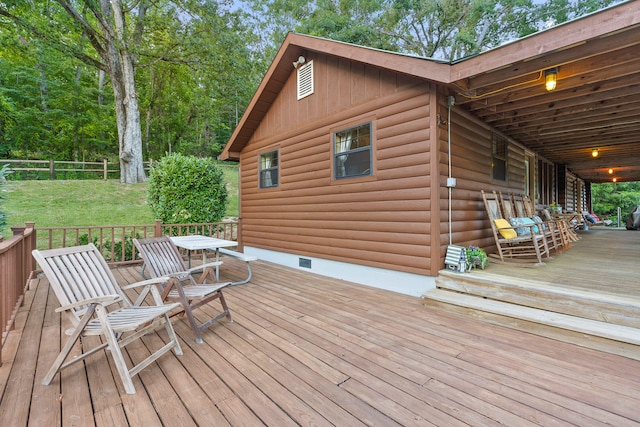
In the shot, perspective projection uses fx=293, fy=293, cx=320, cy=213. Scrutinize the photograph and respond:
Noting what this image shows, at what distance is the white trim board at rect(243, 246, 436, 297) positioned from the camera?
3.88 meters

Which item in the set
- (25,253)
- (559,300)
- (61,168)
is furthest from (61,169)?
(559,300)

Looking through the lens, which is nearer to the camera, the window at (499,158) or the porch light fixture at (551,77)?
the porch light fixture at (551,77)

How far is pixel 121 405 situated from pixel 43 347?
4.67 feet

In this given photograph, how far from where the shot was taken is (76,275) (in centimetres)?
231

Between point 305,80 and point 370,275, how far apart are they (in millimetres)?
3923

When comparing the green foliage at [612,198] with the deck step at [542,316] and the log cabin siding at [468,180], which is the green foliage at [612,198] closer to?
the log cabin siding at [468,180]

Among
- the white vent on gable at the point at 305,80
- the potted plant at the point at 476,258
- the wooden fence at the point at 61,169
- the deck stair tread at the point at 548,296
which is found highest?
the white vent on gable at the point at 305,80

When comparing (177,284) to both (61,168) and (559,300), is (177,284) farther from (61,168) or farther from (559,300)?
(61,168)

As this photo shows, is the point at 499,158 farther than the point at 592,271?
Yes

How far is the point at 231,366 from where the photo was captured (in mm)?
2160

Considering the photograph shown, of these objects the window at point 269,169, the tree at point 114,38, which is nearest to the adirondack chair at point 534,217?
the window at point 269,169

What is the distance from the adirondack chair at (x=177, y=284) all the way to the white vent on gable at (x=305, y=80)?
3.77 m

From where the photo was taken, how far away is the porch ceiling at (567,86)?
2.52 meters

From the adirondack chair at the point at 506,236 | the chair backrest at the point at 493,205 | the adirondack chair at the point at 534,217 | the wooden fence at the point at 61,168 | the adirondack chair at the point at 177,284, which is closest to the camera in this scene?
the adirondack chair at the point at 177,284
